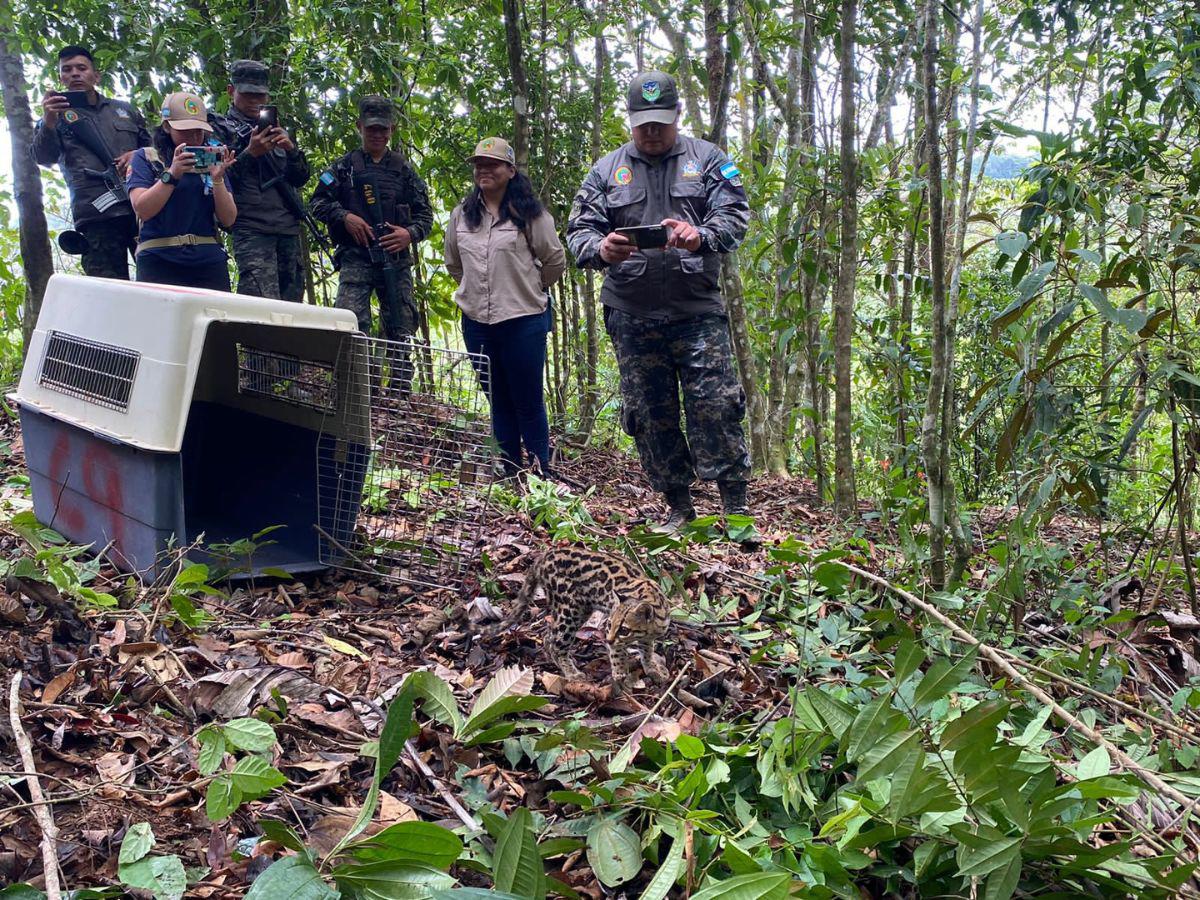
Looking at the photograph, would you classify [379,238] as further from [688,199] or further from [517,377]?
[688,199]

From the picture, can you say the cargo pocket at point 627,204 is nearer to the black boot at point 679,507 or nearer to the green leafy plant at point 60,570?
the black boot at point 679,507

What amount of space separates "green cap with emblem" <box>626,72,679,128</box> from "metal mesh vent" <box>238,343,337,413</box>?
6.30ft

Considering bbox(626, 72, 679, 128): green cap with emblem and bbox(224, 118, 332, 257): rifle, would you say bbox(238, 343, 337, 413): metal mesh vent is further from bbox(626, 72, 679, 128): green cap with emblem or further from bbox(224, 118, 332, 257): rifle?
bbox(224, 118, 332, 257): rifle

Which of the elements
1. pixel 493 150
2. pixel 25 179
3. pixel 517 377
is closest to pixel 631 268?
pixel 517 377

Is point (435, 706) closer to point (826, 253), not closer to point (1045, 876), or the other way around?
point (1045, 876)

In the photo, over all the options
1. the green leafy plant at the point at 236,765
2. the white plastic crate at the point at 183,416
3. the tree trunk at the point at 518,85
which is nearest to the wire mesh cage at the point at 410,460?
the white plastic crate at the point at 183,416

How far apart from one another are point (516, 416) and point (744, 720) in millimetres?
3292

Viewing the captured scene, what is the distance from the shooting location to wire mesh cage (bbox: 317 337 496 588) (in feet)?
13.5

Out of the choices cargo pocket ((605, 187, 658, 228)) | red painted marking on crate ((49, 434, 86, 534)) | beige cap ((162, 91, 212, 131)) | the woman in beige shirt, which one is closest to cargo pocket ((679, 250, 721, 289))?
cargo pocket ((605, 187, 658, 228))

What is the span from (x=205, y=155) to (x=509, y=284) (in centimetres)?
176

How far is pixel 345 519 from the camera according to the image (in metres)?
4.27

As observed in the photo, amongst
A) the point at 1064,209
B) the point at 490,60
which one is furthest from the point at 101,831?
the point at 490,60

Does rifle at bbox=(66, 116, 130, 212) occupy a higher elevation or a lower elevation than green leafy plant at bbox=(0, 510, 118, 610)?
higher

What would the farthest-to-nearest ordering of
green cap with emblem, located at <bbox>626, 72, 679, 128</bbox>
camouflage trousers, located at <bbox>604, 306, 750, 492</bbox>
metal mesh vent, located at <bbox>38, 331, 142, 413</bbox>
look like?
camouflage trousers, located at <bbox>604, 306, 750, 492</bbox>
green cap with emblem, located at <bbox>626, 72, 679, 128</bbox>
metal mesh vent, located at <bbox>38, 331, 142, 413</bbox>
